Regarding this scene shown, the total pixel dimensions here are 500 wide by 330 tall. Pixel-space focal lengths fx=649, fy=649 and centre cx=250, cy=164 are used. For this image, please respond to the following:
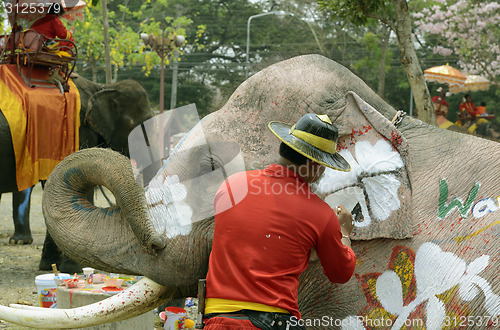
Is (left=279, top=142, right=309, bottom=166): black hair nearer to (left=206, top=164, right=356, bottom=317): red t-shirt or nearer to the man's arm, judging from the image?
(left=206, top=164, right=356, bottom=317): red t-shirt

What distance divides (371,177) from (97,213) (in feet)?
4.14

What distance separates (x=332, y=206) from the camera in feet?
9.65

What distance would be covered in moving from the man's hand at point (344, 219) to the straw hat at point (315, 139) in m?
0.20

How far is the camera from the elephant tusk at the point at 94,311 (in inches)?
107

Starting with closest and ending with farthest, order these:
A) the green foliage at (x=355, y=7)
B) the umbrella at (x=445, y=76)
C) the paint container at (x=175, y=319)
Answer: the paint container at (x=175, y=319) → the green foliage at (x=355, y=7) → the umbrella at (x=445, y=76)

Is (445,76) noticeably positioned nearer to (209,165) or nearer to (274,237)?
(209,165)

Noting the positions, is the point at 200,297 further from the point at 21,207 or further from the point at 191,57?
the point at 191,57

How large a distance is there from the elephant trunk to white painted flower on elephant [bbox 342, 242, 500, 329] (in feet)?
3.32

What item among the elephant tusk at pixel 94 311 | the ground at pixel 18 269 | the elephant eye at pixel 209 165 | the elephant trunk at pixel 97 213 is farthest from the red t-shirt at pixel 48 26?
the elephant tusk at pixel 94 311

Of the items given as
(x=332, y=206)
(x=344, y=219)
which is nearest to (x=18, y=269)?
(x=332, y=206)

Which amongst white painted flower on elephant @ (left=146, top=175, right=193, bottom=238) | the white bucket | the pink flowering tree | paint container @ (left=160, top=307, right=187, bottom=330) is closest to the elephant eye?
white painted flower on elephant @ (left=146, top=175, right=193, bottom=238)

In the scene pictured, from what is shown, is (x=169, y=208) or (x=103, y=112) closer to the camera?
(x=169, y=208)

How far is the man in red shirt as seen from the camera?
2547mm

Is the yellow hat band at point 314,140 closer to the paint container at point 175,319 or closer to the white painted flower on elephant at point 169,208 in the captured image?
the white painted flower on elephant at point 169,208
